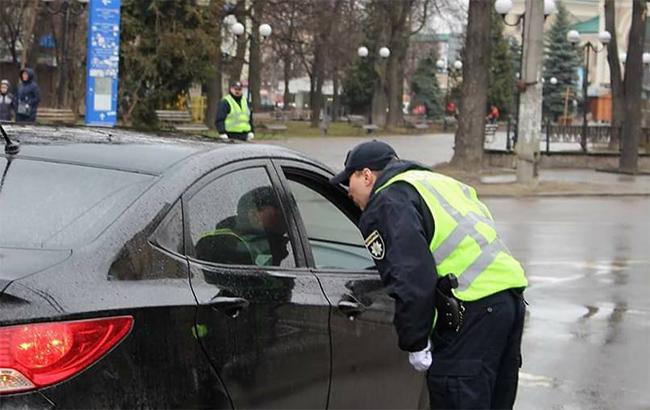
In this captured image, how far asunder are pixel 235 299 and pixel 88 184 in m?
0.63

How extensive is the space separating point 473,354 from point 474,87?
868 inches

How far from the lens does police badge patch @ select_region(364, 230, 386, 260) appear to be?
359 cm

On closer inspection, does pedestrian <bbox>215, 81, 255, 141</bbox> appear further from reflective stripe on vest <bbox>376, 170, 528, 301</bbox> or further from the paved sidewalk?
reflective stripe on vest <bbox>376, 170, 528, 301</bbox>

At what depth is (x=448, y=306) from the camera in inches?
142

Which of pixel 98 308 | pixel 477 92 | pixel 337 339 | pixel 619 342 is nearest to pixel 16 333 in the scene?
pixel 98 308

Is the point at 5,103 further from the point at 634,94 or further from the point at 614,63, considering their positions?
the point at 614,63

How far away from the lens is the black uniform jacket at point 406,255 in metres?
3.51

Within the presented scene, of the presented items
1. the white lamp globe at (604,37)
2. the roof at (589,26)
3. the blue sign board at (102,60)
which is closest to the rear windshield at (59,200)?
the blue sign board at (102,60)

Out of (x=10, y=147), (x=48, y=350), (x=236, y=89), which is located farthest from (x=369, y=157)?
(x=236, y=89)

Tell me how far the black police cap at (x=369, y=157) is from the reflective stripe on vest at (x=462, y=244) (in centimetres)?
13

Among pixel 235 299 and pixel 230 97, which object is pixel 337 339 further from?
pixel 230 97

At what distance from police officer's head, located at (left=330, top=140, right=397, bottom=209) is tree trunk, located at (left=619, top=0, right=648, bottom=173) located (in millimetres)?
27176

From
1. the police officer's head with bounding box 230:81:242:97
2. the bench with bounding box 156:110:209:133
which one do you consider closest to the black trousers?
the police officer's head with bounding box 230:81:242:97

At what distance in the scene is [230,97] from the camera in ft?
59.7
